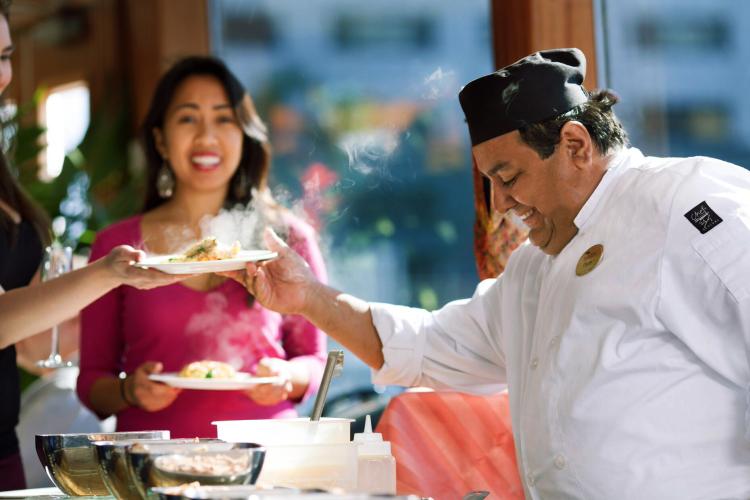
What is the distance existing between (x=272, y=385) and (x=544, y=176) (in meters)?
1.04

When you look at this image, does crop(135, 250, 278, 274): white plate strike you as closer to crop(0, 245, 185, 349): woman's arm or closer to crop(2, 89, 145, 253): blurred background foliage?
crop(0, 245, 185, 349): woman's arm

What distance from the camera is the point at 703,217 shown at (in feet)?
6.78

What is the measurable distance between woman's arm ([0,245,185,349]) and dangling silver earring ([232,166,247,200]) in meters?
0.87

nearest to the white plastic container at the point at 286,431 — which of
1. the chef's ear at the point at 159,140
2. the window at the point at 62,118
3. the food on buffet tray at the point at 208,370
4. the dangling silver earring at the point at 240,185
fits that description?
the food on buffet tray at the point at 208,370

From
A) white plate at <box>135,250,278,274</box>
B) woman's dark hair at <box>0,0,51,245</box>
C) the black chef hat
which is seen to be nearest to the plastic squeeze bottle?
white plate at <box>135,250,278,274</box>

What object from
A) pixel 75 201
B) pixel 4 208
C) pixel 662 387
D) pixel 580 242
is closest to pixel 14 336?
pixel 4 208

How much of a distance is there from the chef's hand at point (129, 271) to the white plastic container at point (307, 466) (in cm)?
86

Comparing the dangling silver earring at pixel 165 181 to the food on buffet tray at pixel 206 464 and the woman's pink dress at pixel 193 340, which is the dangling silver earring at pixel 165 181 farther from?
the food on buffet tray at pixel 206 464

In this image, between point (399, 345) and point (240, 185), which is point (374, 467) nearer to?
point (399, 345)

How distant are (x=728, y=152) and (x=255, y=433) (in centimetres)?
182

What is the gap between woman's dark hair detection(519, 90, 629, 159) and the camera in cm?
233

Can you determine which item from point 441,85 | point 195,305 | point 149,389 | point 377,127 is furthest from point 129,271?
point 377,127

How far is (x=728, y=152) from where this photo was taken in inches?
121

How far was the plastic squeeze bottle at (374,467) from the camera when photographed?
73.9 inches
